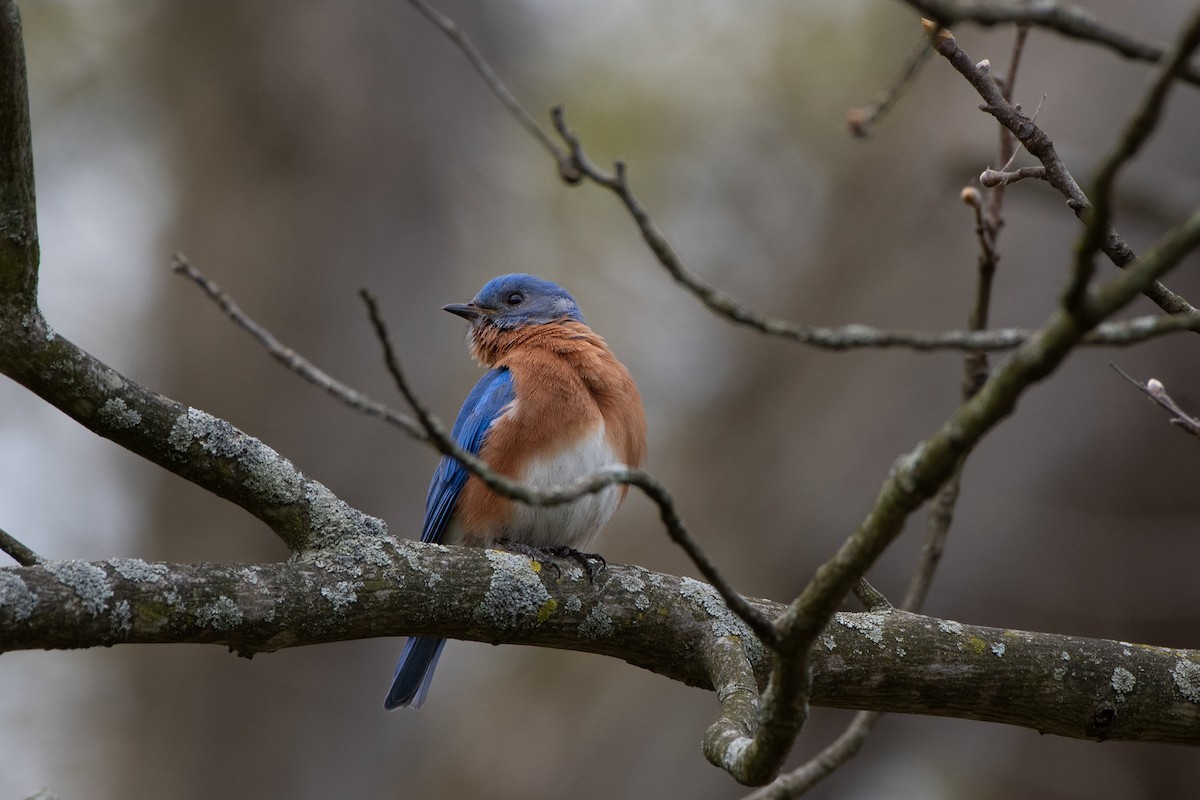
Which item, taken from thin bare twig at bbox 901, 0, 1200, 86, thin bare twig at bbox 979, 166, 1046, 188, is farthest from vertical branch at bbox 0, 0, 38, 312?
thin bare twig at bbox 979, 166, 1046, 188

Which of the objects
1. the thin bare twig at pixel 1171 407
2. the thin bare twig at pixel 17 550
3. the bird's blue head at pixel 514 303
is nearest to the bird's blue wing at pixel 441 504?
the bird's blue head at pixel 514 303

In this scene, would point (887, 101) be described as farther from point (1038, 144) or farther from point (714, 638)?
point (714, 638)

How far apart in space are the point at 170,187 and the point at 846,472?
516 centimetres

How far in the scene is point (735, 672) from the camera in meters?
2.83

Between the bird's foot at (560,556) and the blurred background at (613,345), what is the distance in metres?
2.58

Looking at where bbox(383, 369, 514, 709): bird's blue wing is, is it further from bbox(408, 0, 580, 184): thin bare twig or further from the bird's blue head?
bbox(408, 0, 580, 184): thin bare twig

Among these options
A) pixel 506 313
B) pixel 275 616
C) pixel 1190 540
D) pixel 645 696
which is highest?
pixel 1190 540

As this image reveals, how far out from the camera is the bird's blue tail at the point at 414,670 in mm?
4648

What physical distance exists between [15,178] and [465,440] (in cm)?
243

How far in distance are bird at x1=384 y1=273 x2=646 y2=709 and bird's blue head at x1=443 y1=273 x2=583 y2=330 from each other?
229 mm

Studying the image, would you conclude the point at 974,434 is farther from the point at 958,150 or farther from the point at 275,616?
the point at 958,150

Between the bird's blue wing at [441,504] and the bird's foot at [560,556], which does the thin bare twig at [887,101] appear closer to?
the bird's foot at [560,556]

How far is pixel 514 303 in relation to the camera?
5.52m

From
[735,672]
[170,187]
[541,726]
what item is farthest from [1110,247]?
[170,187]
